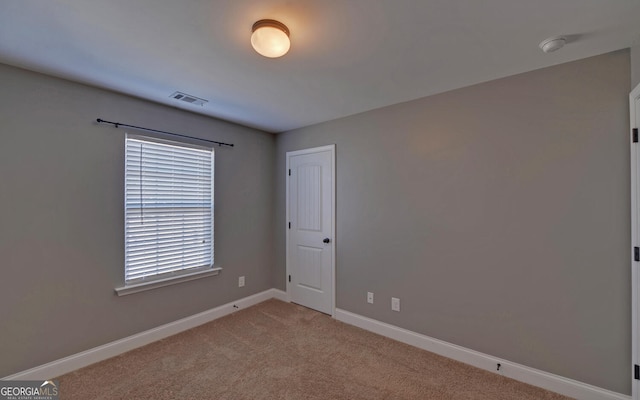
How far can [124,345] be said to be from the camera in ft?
8.48

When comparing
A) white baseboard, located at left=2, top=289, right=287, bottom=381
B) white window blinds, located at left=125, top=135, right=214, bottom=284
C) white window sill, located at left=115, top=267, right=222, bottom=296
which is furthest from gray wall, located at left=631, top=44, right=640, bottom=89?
white baseboard, located at left=2, top=289, right=287, bottom=381

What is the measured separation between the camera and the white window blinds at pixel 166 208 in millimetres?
2707

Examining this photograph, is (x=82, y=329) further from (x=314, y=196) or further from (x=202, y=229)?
(x=314, y=196)

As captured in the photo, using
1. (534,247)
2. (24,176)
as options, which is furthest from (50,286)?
(534,247)

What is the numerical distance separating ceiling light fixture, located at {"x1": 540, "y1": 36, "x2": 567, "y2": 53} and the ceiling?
0.04 meters

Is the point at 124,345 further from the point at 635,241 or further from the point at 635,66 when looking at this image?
the point at 635,66

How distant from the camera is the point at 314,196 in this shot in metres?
3.64

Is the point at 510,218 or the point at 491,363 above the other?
the point at 510,218

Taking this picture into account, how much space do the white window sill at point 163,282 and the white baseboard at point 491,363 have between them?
5.88 ft

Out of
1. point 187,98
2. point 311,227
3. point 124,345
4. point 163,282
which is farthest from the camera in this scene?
point 311,227

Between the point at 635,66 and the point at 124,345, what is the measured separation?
182 inches

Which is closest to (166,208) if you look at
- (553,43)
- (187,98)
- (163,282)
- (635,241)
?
(163,282)

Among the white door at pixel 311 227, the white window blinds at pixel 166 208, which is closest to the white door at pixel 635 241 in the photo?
the white door at pixel 311 227

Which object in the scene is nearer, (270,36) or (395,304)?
(270,36)
